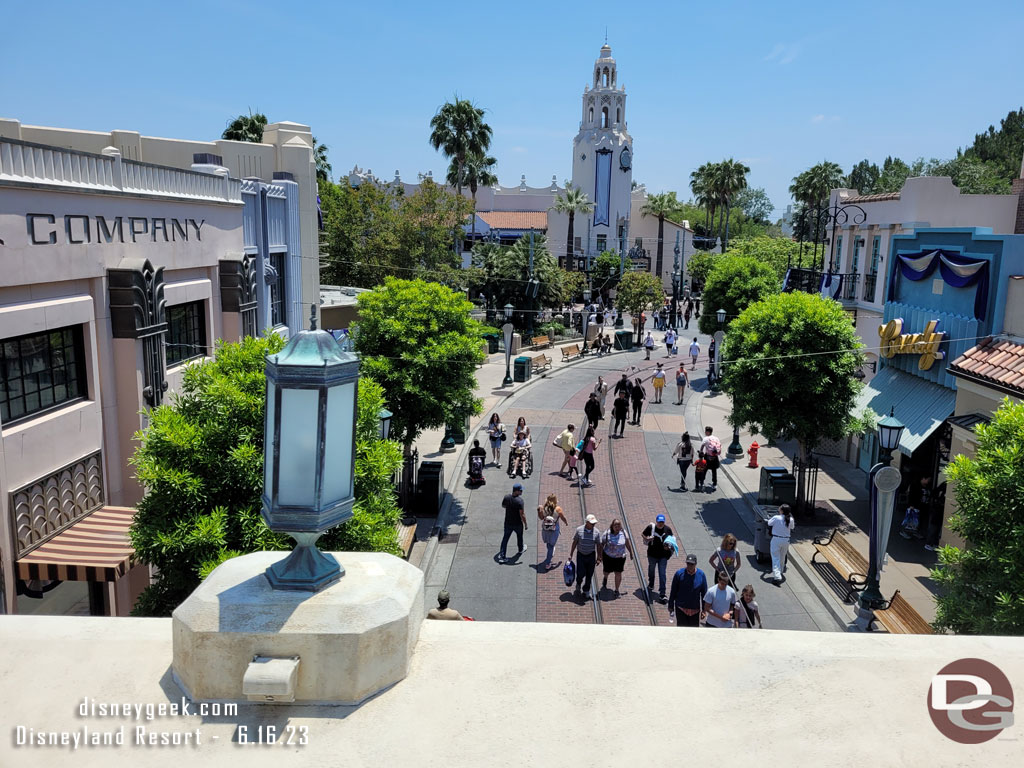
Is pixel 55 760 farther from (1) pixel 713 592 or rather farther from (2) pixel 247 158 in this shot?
(2) pixel 247 158

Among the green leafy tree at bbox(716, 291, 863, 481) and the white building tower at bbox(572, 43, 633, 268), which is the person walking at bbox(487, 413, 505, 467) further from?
the white building tower at bbox(572, 43, 633, 268)

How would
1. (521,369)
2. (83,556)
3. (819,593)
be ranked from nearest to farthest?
(83,556)
(819,593)
(521,369)

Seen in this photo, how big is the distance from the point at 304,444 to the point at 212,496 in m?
4.61

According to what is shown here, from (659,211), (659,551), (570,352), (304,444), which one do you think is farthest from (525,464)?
(659,211)

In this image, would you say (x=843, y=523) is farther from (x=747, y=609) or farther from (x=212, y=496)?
(x=212, y=496)

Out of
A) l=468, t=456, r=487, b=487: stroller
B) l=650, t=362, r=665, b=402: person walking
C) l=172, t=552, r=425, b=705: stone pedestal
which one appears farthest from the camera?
l=650, t=362, r=665, b=402: person walking

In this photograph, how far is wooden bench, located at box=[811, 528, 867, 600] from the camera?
1284 centimetres

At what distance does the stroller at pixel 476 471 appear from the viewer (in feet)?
63.0

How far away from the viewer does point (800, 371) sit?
1666 cm

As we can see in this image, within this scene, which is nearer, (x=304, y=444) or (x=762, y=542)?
(x=304, y=444)

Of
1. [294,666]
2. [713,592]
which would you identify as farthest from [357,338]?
[294,666]

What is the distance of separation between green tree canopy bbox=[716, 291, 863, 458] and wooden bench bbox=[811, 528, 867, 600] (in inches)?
114

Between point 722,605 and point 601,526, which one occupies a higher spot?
point 722,605

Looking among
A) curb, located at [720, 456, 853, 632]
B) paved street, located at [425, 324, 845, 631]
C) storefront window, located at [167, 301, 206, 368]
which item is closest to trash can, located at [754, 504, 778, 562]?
paved street, located at [425, 324, 845, 631]
